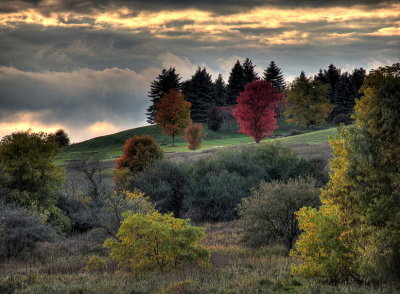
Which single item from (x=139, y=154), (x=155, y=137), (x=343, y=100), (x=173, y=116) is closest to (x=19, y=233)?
(x=139, y=154)

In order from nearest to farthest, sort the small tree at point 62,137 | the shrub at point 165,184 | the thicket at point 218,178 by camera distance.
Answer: the thicket at point 218,178, the shrub at point 165,184, the small tree at point 62,137

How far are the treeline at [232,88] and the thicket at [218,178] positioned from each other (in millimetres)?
52209

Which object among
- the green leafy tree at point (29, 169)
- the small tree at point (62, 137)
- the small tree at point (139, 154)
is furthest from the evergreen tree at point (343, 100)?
the green leafy tree at point (29, 169)

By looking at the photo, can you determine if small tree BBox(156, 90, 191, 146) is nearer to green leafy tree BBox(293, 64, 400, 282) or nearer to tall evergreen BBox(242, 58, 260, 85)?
tall evergreen BBox(242, 58, 260, 85)

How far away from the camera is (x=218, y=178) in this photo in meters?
29.8

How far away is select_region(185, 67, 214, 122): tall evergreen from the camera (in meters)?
89.4

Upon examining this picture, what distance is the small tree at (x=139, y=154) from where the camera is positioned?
3219 cm

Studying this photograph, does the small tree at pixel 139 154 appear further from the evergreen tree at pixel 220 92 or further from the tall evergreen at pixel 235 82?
the evergreen tree at pixel 220 92

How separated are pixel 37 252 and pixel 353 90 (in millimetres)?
85958

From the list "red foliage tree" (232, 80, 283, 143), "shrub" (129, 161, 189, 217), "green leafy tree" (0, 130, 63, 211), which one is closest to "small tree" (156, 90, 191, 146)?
"red foliage tree" (232, 80, 283, 143)

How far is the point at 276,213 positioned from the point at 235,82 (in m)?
81.5

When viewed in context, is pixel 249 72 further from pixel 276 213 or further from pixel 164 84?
pixel 276 213

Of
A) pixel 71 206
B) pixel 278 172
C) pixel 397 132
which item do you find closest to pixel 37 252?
pixel 71 206

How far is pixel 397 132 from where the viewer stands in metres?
9.15
